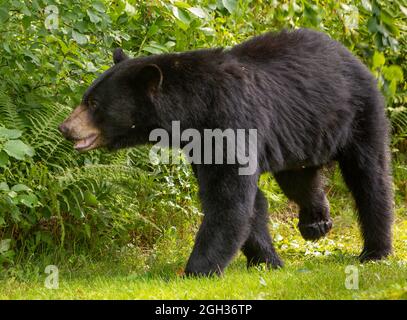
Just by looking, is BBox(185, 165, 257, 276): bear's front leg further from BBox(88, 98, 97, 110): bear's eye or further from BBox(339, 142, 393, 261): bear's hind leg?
BBox(339, 142, 393, 261): bear's hind leg

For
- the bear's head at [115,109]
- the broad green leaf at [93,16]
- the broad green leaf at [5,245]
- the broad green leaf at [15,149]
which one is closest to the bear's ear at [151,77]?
the bear's head at [115,109]

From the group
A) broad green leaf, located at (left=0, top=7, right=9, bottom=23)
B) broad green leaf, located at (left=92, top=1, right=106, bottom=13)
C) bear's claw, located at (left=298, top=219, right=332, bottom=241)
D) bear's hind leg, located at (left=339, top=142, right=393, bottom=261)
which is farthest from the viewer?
bear's claw, located at (left=298, top=219, right=332, bottom=241)

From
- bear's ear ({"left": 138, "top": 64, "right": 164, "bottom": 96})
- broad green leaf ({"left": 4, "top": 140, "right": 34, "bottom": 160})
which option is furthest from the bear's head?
broad green leaf ({"left": 4, "top": 140, "right": 34, "bottom": 160})

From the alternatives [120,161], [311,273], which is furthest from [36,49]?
[311,273]

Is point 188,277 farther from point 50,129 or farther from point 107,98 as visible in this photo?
point 50,129

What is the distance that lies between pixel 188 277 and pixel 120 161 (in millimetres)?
2072

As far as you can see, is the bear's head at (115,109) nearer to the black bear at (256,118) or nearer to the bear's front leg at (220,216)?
the black bear at (256,118)

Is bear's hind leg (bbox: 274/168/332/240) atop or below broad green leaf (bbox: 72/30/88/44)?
below

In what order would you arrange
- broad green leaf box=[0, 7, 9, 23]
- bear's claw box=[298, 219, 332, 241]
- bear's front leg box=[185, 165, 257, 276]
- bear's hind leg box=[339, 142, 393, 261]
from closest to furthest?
1. bear's front leg box=[185, 165, 257, 276]
2. broad green leaf box=[0, 7, 9, 23]
3. bear's hind leg box=[339, 142, 393, 261]
4. bear's claw box=[298, 219, 332, 241]

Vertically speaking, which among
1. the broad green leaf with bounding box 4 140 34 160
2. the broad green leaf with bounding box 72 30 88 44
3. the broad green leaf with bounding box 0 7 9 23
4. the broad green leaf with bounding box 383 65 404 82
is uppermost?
the broad green leaf with bounding box 0 7 9 23

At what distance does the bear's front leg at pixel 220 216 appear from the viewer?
20.9 ft

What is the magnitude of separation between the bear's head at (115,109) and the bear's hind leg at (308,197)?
→ 172 cm

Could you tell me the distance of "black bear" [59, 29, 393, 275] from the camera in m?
6.46

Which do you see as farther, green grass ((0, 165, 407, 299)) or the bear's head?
the bear's head
